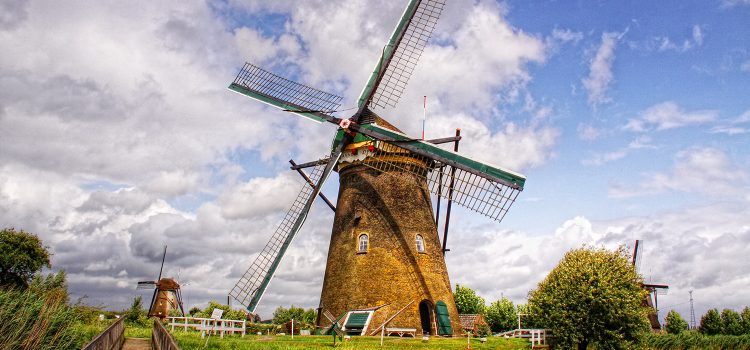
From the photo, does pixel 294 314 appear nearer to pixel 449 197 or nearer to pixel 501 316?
pixel 501 316

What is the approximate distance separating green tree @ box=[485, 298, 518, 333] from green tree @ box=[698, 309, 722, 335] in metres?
22.0

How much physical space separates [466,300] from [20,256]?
1460 inches

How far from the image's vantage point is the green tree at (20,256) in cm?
3803

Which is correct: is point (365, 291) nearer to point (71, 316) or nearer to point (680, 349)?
point (71, 316)

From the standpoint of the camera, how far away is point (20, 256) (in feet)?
127

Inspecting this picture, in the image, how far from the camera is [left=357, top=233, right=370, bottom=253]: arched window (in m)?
25.0

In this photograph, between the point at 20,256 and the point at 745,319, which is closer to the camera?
the point at 20,256

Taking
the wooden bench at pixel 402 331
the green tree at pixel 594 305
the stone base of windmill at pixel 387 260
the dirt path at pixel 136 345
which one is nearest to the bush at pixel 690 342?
the green tree at pixel 594 305

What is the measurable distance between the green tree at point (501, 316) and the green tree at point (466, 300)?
167 centimetres

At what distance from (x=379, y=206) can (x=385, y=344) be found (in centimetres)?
738

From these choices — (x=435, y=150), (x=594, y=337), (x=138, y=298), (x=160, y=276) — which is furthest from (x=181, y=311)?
(x=594, y=337)

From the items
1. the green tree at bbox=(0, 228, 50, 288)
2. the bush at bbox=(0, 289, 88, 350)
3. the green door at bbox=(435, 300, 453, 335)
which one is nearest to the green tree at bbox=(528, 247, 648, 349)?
the green door at bbox=(435, 300, 453, 335)

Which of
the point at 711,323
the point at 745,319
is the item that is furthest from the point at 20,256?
the point at 745,319

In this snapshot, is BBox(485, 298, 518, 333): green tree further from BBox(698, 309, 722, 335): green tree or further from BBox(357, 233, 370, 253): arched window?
BBox(357, 233, 370, 253): arched window
